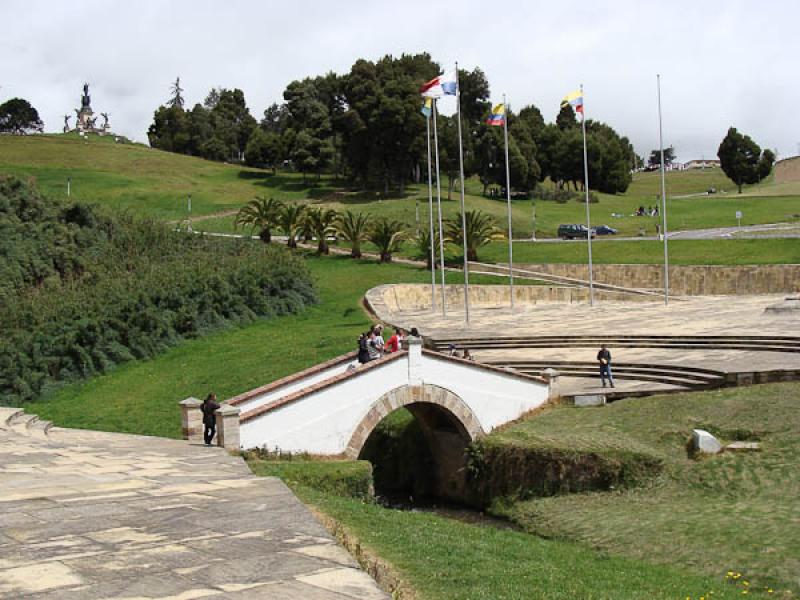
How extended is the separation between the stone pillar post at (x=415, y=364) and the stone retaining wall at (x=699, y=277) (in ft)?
86.4

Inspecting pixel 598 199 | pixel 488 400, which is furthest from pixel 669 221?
pixel 488 400

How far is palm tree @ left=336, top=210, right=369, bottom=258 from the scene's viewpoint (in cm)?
5062

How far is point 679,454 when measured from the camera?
20.1m

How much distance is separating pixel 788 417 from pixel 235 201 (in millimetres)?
56525

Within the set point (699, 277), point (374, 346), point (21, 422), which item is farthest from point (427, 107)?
point (699, 277)

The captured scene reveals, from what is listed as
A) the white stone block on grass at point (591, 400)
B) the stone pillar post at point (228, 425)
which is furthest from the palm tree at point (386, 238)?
the stone pillar post at point (228, 425)

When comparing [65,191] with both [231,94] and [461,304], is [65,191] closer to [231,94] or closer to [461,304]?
[461,304]

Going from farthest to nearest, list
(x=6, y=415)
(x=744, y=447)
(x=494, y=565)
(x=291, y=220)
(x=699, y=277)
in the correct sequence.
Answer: (x=291, y=220) → (x=699, y=277) → (x=6, y=415) → (x=744, y=447) → (x=494, y=565)

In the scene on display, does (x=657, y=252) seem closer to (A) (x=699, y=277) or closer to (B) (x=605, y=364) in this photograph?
(A) (x=699, y=277)

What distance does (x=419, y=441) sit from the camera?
1002 inches

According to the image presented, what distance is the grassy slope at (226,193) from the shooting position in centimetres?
6819

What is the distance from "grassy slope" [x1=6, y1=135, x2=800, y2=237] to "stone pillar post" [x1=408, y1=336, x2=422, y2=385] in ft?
131

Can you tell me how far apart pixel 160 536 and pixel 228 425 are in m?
8.17

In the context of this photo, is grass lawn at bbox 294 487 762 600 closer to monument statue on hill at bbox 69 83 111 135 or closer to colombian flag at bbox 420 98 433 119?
colombian flag at bbox 420 98 433 119
